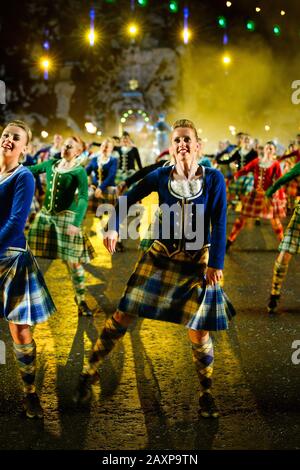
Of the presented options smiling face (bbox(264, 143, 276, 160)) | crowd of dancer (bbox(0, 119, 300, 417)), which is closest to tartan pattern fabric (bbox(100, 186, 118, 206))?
smiling face (bbox(264, 143, 276, 160))

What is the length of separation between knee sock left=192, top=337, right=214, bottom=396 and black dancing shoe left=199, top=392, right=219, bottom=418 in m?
0.05

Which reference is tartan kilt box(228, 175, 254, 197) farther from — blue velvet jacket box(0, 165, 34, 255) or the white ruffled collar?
blue velvet jacket box(0, 165, 34, 255)

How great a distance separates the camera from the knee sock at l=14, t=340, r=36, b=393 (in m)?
3.77

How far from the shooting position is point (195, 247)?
391cm

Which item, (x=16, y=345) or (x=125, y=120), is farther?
(x=125, y=120)

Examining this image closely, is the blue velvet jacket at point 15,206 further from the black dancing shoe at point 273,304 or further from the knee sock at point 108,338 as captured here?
the black dancing shoe at point 273,304

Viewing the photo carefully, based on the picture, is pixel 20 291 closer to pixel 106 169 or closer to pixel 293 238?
pixel 293 238

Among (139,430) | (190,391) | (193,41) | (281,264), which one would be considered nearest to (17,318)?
(139,430)

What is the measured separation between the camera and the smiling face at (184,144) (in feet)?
12.7

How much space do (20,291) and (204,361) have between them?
1.37 m

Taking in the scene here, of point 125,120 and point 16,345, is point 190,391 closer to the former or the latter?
point 16,345

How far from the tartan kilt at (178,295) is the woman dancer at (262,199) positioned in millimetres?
6517

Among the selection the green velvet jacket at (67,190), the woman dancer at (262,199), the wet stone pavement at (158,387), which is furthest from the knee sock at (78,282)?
the woman dancer at (262,199)
